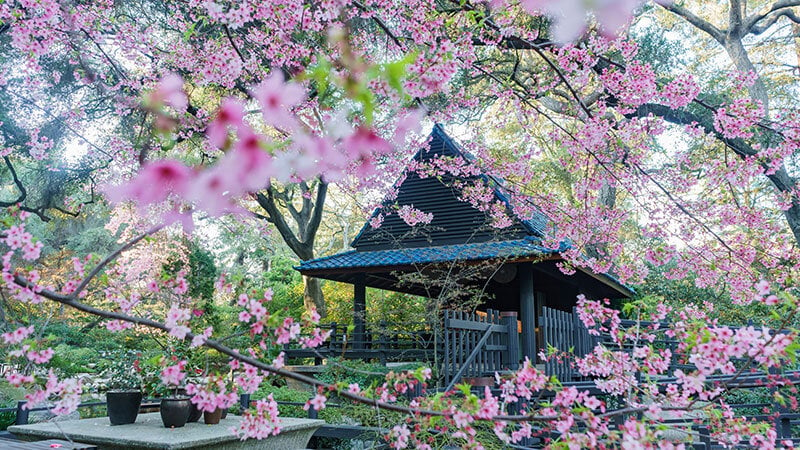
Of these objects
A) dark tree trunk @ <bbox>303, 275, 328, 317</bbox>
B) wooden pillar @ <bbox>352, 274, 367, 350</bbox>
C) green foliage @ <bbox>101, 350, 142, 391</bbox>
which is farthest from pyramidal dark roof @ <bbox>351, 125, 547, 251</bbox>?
green foliage @ <bbox>101, 350, 142, 391</bbox>

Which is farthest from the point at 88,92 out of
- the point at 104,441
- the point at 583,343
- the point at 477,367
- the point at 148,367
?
the point at 583,343

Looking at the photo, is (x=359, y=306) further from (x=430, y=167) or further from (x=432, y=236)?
(x=430, y=167)

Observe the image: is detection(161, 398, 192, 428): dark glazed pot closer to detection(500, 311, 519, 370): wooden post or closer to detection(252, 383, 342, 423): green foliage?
detection(252, 383, 342, 423): green foliage

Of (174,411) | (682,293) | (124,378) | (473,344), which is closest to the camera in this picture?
(174,411)

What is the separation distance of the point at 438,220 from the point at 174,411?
8262 mm

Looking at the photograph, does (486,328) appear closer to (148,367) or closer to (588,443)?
(148,367)

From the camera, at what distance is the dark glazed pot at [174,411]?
18.2ft

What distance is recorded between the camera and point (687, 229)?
7012 mm

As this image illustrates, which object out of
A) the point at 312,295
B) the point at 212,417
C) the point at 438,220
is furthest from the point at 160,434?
the point at 312,295

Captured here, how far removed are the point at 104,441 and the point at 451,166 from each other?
555cm

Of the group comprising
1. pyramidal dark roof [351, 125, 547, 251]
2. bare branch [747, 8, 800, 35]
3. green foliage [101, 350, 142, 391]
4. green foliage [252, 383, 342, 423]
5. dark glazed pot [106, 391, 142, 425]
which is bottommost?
green foliage [252, 383, 342, 423]

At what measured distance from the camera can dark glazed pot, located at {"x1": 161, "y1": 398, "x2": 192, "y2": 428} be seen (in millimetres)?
5535

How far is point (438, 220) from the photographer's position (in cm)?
1293

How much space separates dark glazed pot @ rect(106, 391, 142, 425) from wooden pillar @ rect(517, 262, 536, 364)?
6276 millimetres
